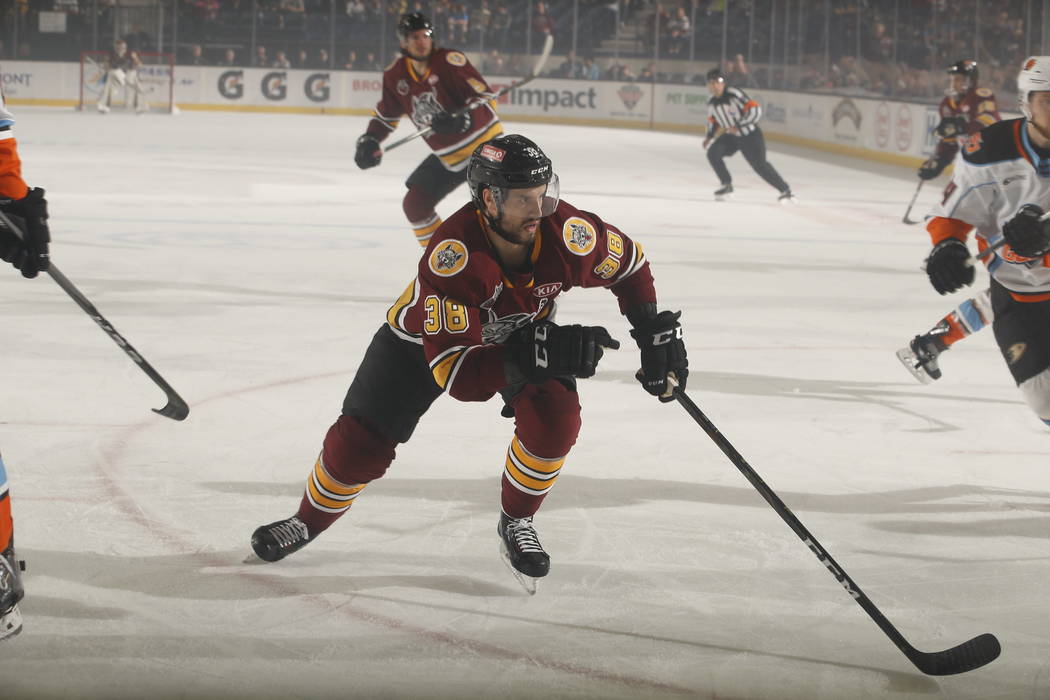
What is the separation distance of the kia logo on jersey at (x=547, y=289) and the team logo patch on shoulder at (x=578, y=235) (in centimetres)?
8

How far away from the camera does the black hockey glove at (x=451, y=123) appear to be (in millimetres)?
6656

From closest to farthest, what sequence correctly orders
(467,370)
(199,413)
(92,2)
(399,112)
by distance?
1. (467,370)
2. (199,413)
3. (399,112)
4. (92,2)

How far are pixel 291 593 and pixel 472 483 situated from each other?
35.3 inches

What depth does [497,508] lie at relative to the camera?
3369 millimetres

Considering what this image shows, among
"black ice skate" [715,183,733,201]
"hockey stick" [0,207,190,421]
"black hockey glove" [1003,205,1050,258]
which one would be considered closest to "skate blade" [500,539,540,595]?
"hockey stick" [0,207,190,421]

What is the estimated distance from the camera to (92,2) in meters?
21.4

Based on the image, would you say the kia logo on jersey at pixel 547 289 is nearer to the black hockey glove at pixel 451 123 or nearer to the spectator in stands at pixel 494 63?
the black hockey glove at pixel 451 123

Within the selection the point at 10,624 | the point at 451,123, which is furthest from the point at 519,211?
the point at 451,123

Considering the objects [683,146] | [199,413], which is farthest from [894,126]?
[199,413]

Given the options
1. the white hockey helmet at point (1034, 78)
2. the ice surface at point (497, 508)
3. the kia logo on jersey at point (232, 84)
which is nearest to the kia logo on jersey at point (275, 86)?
the kia logo on jersey at point (232, 84)

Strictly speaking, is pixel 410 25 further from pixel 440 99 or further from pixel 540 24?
pixel 540 24

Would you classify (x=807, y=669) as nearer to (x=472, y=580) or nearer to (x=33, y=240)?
(x=472, y=580)

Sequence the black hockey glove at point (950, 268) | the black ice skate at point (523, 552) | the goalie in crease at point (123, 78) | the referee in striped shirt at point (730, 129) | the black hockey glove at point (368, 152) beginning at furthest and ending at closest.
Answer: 1. the goalie in crease at point (123, 78)
2. the referee in striped shirt at point (730, 129)
3. the black hockey glove at point (368, 152)
4. the black hockey glove at point (950, 268)
5. the black ice skate at point (523, 552)

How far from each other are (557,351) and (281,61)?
20.9 meters
